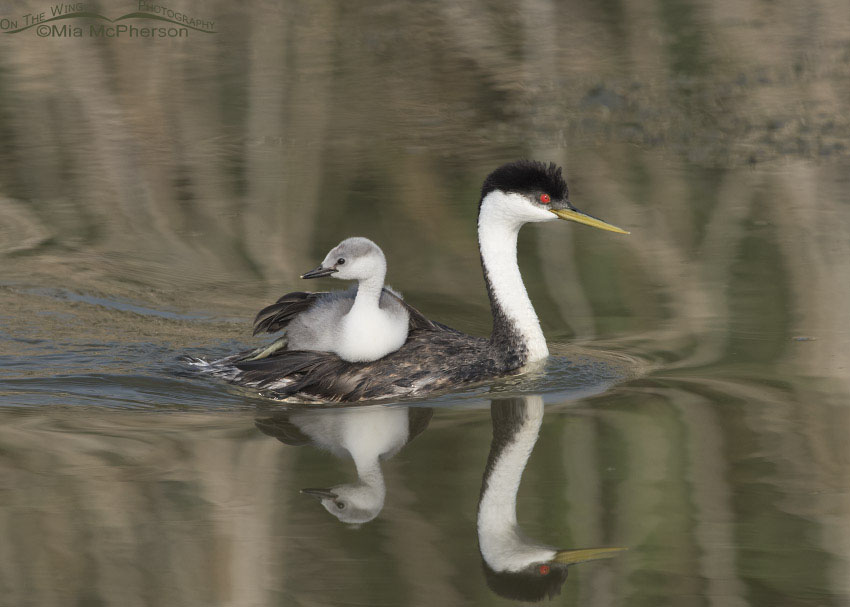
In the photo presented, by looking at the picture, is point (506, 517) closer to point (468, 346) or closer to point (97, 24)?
point (468, 346)

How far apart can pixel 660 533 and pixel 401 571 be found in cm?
118

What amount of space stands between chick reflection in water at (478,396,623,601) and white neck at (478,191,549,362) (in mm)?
1723

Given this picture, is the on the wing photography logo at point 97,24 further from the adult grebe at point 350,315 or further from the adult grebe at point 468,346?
the adult grebe at point 468,346

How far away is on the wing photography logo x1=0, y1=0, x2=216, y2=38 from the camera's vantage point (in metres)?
22.0

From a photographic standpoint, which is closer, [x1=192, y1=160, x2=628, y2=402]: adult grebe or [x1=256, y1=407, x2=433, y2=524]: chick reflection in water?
[x1=256, y1=407, x2=433, y2=524]: chick reflection in water

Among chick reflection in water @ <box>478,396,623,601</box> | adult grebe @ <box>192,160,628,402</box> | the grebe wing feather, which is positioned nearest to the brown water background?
chick reflection in water @ <box>478,396,623,601</box>

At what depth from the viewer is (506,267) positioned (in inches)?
340

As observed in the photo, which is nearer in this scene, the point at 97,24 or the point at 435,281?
the point at 435,281

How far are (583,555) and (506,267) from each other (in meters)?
3.36

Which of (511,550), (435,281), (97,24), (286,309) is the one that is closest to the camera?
(511,550)

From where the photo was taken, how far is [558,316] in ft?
32.0

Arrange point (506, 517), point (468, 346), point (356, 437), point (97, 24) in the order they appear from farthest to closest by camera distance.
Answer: point (97, 24) < point (468, 346) < point (356, 437) < point (506, 517)

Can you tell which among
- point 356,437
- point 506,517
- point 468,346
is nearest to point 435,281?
point 468,346

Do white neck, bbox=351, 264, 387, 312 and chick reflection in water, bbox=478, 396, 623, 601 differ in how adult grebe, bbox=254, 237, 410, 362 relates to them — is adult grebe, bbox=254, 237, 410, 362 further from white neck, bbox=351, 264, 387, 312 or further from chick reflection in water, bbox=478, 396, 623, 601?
chick reflection in water, bbox=478, 396, 623, 601
